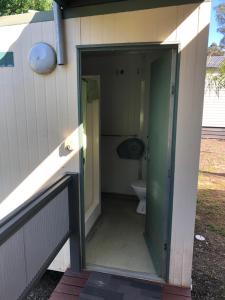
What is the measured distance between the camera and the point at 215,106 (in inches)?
405

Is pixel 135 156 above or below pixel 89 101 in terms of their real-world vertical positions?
below

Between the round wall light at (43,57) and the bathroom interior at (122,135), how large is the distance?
102cm

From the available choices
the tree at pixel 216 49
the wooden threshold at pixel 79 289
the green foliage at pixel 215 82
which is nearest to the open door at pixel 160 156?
the wooden threshold at pixel 79 289

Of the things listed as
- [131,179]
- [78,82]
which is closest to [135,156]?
[131,179]

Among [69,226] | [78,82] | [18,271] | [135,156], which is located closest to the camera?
[18,271]

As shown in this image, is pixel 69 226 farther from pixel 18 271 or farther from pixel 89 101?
pixel 89 101

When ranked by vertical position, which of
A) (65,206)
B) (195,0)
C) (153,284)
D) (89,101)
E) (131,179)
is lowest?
(153,284)

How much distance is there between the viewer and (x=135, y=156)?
157 inches

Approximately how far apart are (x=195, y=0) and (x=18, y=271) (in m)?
2.22

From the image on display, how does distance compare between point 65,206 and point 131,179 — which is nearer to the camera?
point 65,206

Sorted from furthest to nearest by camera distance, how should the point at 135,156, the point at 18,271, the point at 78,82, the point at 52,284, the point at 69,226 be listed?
the point at 135,156, the point at 52,284, the point at 69,226, the point at 78,82, the point at 18,271

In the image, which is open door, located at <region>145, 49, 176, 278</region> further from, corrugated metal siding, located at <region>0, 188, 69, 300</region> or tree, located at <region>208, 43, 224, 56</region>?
tree, located at <region>208, 43, 224, 56</region>

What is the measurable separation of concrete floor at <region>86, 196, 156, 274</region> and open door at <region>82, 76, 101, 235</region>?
0.17 meters

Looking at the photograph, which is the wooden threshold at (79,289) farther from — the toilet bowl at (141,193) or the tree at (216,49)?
the tree at (216,49)
